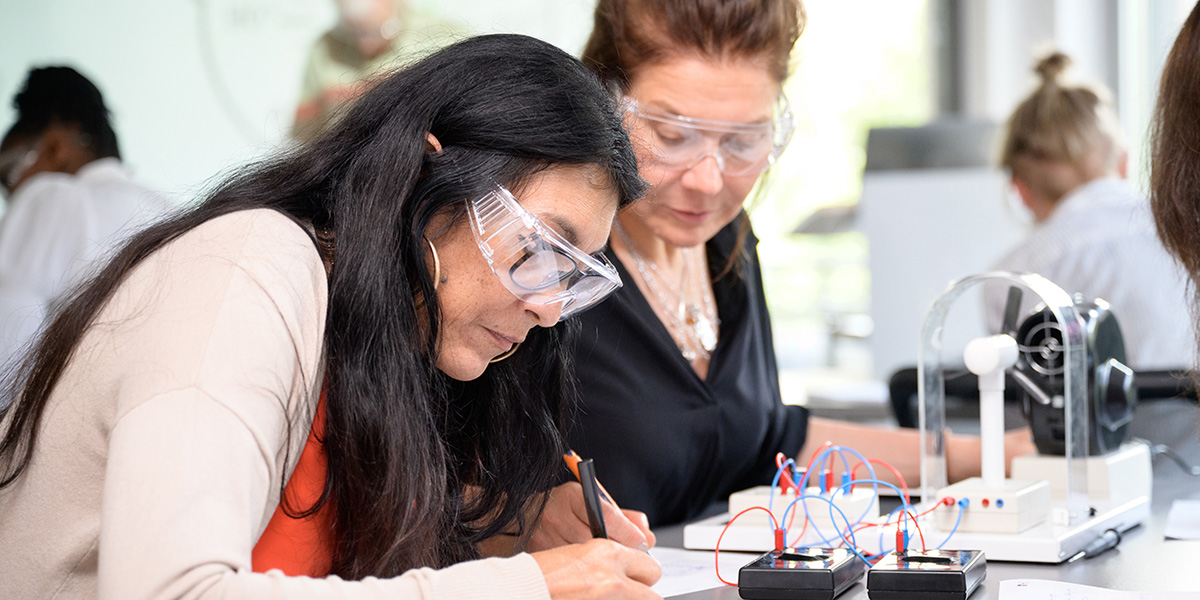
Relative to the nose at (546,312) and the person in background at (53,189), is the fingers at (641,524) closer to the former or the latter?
the nose at (546,312)

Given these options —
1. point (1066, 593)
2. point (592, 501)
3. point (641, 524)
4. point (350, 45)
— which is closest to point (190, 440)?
point (592, 501)

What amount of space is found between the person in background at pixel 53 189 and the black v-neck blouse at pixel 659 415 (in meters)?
1.70

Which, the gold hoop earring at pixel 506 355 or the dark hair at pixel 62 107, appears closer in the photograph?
the gold hoop earring at pixel 506 355

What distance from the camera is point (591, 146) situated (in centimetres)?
116

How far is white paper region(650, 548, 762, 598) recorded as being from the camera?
126 centimetres

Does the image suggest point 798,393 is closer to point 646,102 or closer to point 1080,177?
point 1080,177

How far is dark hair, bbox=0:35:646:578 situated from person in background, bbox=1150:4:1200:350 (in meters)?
0.73

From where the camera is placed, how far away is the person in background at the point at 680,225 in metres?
1.64

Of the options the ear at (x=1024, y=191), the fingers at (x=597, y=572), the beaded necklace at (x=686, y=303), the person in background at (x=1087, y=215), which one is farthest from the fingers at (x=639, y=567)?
the ear at (x=1024, y=191)

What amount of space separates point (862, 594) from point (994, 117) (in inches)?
166

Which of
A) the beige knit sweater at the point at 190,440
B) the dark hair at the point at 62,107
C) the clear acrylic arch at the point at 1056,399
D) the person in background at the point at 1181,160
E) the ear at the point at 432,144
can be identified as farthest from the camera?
the dark hair at the point at 62,107

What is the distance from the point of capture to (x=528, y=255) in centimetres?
112

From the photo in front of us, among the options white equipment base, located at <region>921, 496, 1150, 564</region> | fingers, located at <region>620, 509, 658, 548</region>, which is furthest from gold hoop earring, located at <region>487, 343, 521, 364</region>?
white equipment base, located at <region>921, 496, 1150, 564</region>

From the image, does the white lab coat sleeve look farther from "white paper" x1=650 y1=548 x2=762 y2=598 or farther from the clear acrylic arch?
the clear acrylic arch
